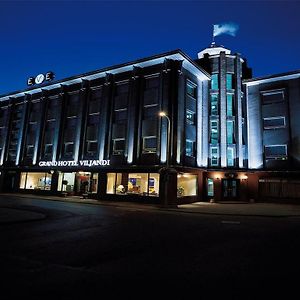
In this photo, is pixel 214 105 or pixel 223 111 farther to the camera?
pixel 214 105

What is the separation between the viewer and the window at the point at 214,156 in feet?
110

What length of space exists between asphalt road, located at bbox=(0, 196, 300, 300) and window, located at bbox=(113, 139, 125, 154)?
19869 mm

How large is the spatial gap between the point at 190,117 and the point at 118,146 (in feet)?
30.4

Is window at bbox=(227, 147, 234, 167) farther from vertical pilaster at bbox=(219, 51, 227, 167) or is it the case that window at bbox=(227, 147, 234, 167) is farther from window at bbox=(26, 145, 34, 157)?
window at bbox=(26, 145, 34, 157)

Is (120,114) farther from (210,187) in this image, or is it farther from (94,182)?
(210,187)

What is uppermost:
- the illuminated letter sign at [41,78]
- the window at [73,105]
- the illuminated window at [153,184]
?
the illuminated letter sign at [41,78]

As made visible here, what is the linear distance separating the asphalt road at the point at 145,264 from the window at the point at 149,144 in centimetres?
1749

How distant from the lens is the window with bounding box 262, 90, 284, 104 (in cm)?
3403

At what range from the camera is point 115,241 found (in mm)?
9266

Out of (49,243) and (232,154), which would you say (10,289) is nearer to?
(49,243)

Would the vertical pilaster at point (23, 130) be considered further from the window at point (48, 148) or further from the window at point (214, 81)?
the window at point (214, 81)

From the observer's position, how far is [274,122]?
3372cm

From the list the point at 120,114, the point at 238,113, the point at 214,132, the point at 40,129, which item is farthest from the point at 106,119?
the point at 238,113

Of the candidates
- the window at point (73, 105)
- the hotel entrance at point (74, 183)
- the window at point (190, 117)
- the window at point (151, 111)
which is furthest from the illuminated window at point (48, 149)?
the window at point (190, 117)
